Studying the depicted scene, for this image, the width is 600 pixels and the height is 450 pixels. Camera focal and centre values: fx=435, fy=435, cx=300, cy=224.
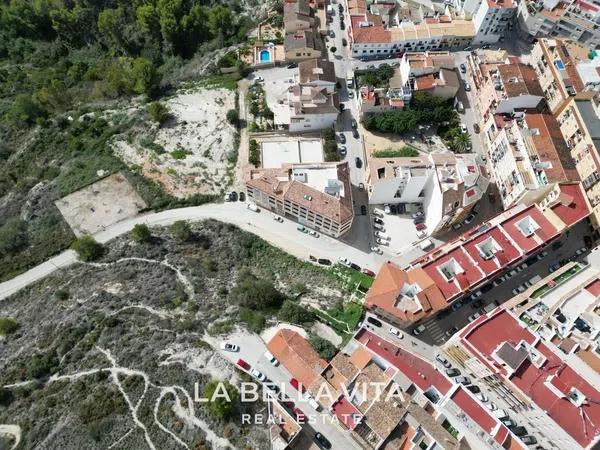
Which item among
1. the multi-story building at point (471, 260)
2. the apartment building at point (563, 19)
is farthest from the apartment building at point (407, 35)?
the multi-story building at point (471, 260)

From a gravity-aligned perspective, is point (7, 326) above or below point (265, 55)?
below

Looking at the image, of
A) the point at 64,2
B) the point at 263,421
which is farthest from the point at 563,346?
the point at 64,2

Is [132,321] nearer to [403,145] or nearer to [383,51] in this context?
[403,145]

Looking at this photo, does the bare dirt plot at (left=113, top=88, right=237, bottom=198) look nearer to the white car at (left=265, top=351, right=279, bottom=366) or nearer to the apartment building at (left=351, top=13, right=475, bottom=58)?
the apartment building at (left=351, top=13, right=475, bottom=58)

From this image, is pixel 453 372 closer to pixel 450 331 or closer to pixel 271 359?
→ pixel 450 331

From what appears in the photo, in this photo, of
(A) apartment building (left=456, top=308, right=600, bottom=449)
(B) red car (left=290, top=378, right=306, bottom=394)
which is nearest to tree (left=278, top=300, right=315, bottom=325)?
(B) red car (left=290, top=378, right=306, bottom=394)

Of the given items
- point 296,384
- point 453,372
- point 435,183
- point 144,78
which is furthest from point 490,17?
point 296,384

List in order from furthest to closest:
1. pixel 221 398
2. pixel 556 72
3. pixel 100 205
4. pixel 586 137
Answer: pixel 556 72
pixel 100 205
pixel 586 137
pixel 221 398
